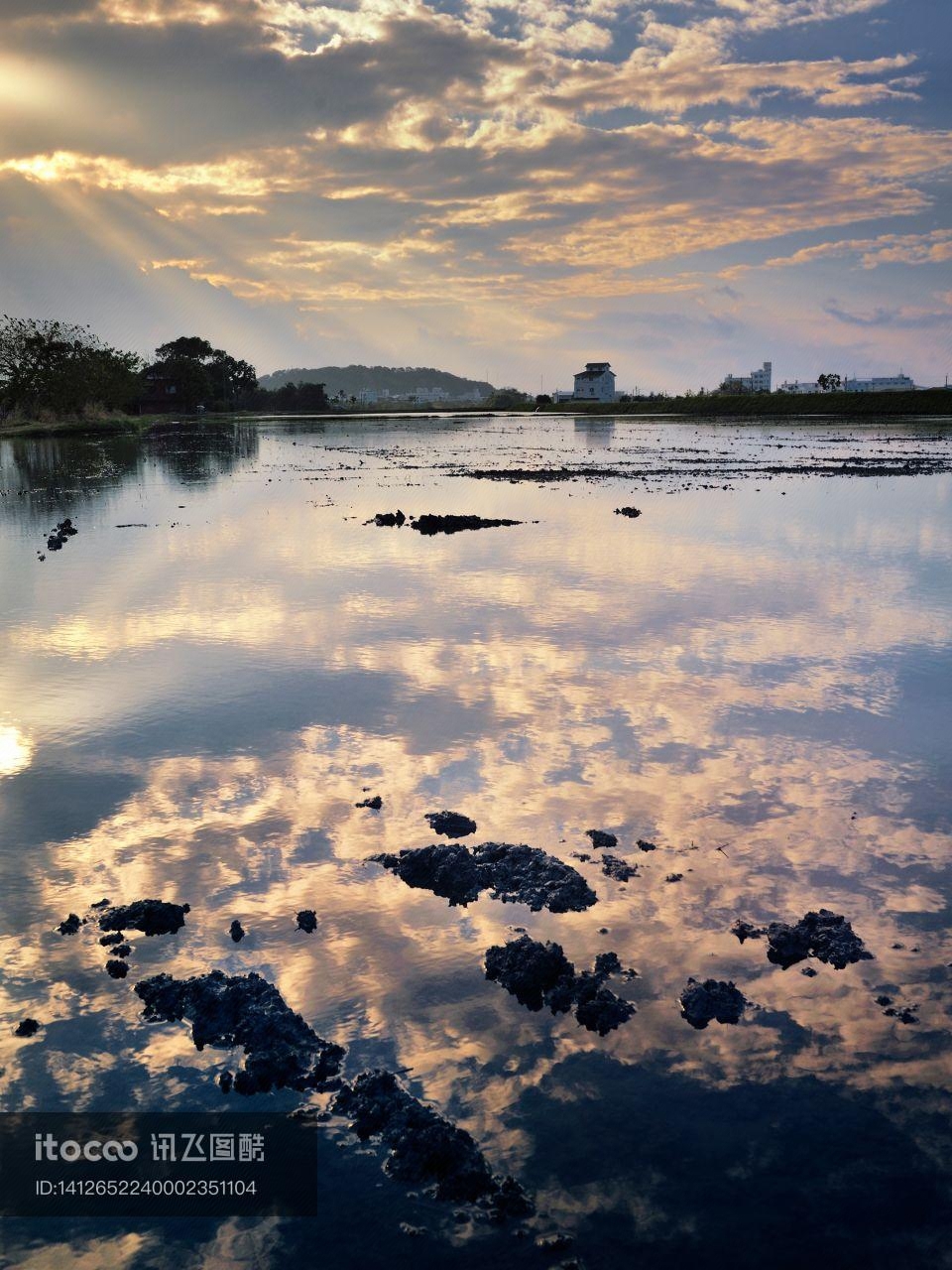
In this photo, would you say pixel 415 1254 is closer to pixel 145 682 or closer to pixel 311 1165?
pixel 311 1165

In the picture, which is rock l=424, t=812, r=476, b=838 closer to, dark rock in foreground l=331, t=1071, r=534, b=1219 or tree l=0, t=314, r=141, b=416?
dark rock in foreground l=331, t=1071, r=534, b=1219

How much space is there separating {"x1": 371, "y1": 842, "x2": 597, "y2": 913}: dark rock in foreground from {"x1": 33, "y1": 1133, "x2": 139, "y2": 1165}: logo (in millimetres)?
3751

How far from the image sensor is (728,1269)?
5441 millimetres

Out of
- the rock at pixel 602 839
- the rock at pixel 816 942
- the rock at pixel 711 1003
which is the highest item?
the rock at pixel 602 839

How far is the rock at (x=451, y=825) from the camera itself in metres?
10.6

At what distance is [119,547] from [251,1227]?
27826 mm

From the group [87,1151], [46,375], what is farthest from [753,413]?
[87,1151]

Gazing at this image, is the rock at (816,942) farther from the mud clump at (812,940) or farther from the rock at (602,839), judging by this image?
the rock at (602,839)

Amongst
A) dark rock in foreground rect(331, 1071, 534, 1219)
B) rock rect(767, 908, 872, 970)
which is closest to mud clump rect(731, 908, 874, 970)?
rock rect(767, 908, 872, 970)

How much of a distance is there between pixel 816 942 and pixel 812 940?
0.04 m

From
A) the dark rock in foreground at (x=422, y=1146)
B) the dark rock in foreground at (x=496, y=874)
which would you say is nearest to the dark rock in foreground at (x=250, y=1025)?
the dark rock in foreground at (x=422, y=1146)

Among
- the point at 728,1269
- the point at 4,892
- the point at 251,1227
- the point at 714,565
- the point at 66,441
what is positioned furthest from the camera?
the point at 66,441

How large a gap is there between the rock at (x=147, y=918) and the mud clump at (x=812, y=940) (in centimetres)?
526

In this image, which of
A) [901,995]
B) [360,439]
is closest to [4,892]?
[901,995]
